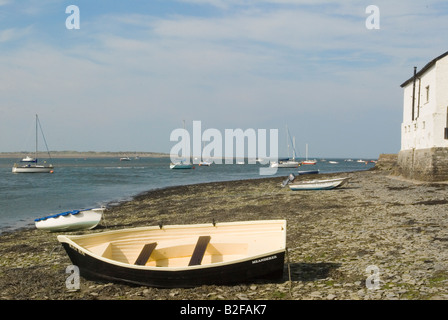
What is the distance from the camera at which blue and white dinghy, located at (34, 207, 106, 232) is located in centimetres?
2185

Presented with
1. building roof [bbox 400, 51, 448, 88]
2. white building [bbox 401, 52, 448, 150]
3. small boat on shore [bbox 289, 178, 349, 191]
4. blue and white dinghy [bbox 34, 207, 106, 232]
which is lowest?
blue and white dinghy [bbox 34, 207, 106, 232]

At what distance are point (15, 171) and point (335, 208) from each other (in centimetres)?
9336

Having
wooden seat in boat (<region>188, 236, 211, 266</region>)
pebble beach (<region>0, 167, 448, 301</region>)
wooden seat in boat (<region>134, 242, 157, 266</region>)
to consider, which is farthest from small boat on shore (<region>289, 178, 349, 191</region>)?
wooden seat in boat (<region>134, 242, 157, 266</region>)

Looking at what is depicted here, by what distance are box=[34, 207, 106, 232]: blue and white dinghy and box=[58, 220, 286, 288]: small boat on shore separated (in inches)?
434

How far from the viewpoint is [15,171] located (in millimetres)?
97750

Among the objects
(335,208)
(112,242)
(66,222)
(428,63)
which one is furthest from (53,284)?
(428,63)

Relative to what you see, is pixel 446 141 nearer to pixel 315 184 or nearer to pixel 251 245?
pixel 315 184

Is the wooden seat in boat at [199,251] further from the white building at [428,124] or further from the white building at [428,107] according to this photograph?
the white building at [428,107]

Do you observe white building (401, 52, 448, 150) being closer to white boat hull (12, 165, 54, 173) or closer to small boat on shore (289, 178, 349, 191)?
small boat on shore (289, 178, 349, 191)

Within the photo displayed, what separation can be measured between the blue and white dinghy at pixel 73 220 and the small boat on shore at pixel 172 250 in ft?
36.1

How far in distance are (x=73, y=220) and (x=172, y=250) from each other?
12.2 metres

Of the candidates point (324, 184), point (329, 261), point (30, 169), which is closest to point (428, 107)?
point (324, 184)

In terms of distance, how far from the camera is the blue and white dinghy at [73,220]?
21.8 m

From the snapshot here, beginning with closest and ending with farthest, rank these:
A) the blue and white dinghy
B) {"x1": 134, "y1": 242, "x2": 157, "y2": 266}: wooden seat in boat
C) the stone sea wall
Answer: {"x1": 134, "y1": 242, "x2": 157, "y2": 266}: wooden seat in boat, the blue and white dinghy, the stone sea wall
